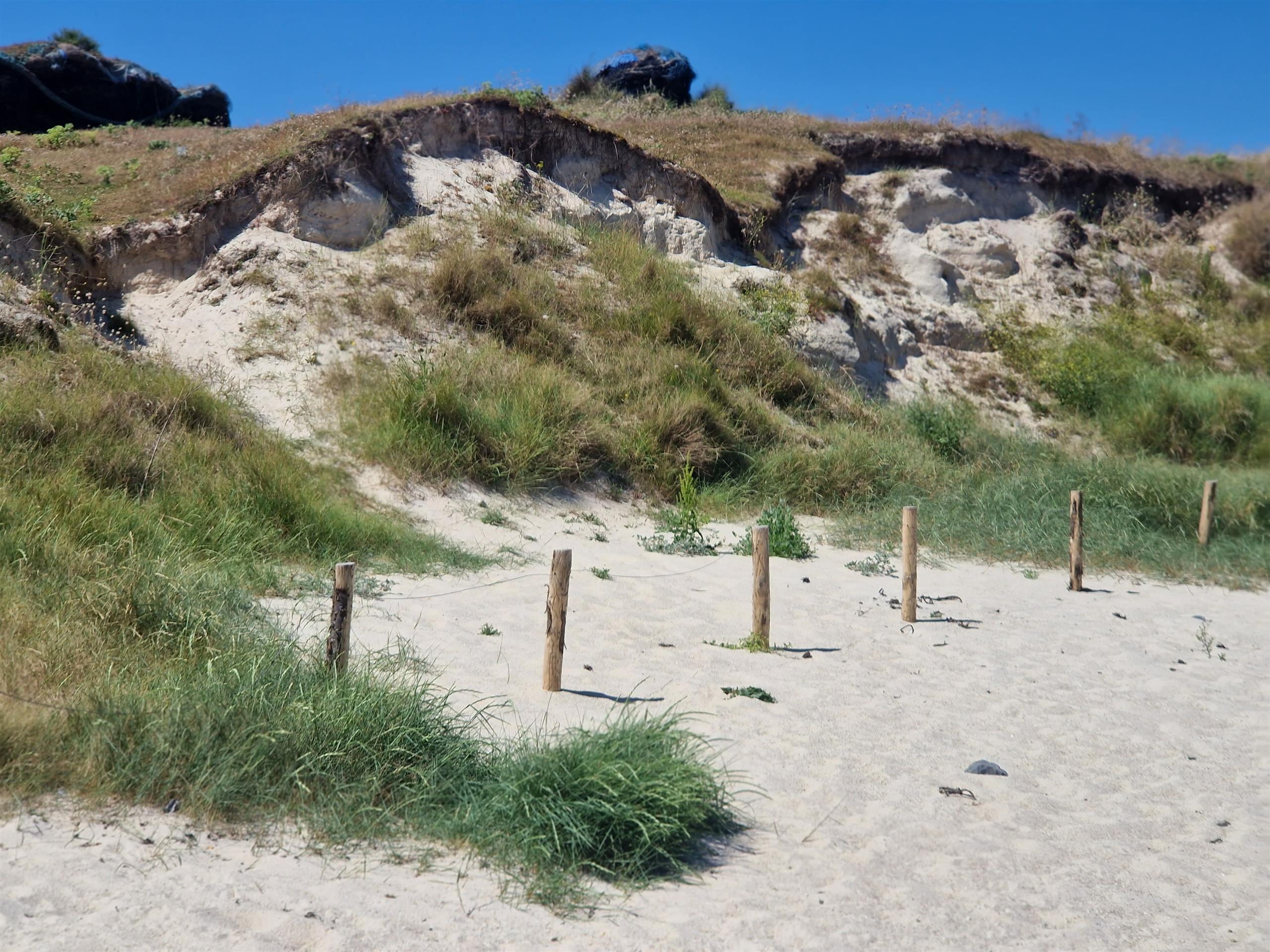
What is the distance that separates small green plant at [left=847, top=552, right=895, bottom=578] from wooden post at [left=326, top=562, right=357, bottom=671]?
19.6ft

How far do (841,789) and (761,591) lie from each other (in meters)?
2.29

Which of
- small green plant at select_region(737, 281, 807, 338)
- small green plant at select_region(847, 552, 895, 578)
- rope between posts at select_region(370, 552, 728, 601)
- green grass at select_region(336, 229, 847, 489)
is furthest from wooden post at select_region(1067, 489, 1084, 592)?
small green plant at select_region(737, 281, 807, 338)

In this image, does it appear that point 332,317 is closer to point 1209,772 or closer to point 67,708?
point 67,708

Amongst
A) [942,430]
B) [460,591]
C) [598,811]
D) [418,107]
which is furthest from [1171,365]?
[598,811]

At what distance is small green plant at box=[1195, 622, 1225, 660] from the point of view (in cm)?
→ 842

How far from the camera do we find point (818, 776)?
211 inches

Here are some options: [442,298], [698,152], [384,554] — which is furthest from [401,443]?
[698,152]

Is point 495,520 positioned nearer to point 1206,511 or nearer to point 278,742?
point 278,742

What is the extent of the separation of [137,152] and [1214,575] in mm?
15315

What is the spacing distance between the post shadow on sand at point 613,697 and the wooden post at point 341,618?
4.86 feet

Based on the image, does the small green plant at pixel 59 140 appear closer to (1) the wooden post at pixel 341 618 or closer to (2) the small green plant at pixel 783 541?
(2) the small green plant at pixel 783 541

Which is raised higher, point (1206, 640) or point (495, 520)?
point (495, 520)

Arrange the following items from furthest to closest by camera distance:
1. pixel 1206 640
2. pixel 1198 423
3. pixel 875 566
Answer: pixel 1198 423, pixel 875 566, pixel 1206 640

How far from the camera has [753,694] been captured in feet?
21.1
